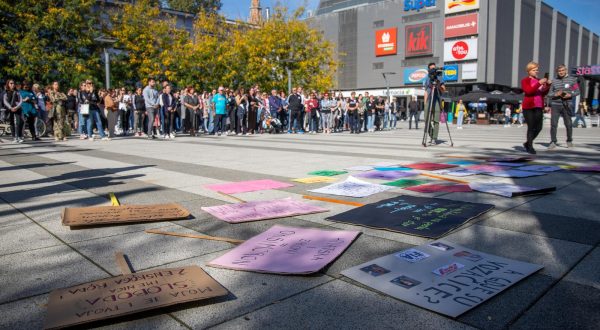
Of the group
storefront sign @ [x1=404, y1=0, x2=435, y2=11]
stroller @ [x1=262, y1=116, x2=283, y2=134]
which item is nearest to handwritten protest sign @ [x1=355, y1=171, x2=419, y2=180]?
stroller @ [x1=262, y1=116, x2=283, y2=134]

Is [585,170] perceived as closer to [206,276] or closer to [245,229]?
[245,229]

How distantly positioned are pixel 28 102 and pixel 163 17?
33571 millimetres

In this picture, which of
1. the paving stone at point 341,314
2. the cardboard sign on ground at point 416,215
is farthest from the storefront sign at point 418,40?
the paving stone at point 341,314

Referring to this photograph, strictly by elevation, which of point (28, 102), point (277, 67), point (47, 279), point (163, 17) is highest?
point (163, 17)

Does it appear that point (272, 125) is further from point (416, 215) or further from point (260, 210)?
point (416, 215)

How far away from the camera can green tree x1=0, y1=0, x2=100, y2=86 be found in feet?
85.3

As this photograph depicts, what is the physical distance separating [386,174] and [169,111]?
1124cm

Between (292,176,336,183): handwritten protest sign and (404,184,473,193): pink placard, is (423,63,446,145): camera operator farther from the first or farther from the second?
(404,184,473,193): pink placard

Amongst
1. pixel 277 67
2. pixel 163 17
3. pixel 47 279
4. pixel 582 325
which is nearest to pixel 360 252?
pixel 582 325

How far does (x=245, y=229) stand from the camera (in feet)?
11.5

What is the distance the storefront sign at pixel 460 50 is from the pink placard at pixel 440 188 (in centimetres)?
5253

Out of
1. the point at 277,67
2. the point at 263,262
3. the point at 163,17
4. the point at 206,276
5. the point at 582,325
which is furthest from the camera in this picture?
the point at 163,17

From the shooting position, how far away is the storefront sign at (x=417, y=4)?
56.3 meters

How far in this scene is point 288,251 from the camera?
9.50 feet
